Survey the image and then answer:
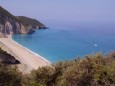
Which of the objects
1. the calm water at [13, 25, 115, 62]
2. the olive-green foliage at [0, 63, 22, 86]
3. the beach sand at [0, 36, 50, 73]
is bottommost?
the calm water at [13, 25, 115, 62]

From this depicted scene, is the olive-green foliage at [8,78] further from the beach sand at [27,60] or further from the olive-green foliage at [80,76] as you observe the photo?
the beach sand at [27,60]

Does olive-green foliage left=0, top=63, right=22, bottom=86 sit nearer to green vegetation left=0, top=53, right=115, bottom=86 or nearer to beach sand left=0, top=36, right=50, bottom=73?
green vegetation left=0, top=53, right=115, bottom=86

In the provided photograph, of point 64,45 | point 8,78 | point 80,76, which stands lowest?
point 64,45

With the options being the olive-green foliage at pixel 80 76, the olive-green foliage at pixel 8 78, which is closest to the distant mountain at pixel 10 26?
the olive-green foliage at pixel 80 76

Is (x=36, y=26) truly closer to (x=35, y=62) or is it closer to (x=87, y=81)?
(x=35, y=62)

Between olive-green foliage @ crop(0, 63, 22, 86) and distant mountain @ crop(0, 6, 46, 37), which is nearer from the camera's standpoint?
olive-green foliage @ crop(0, 63, 22, 86)

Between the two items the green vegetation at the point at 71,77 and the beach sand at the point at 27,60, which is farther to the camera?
the beach sand at the point at 27,60

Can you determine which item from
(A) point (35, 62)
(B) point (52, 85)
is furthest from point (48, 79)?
(A) point (35, 62)

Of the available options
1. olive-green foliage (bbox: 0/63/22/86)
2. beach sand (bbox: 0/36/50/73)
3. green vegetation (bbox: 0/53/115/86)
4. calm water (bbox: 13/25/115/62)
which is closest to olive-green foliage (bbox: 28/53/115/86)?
green vegetation (bbox: 0/53/115/86)

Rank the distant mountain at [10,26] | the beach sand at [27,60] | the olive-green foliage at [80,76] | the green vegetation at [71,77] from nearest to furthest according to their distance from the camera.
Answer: the green vegetation at [71,77] → the olive-green foliage at [80,76] → the beach sand at [27,60] → the distant mountain at [10,26]

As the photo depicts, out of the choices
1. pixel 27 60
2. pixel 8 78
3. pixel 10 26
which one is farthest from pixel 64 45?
pixel 8 78

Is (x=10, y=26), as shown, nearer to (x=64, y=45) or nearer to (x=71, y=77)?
(x=64, y=45)
